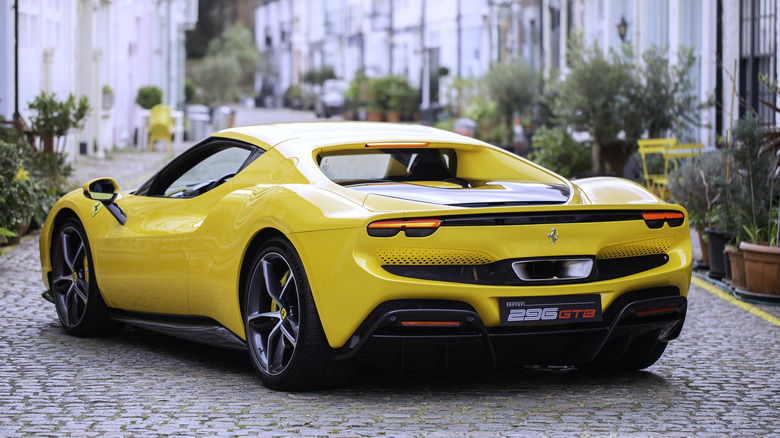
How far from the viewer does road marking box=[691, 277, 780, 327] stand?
8039 mm

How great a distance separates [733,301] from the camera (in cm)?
880

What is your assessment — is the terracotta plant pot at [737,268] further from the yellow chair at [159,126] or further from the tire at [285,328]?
the yellow chair at [159,126]

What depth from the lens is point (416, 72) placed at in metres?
52.2

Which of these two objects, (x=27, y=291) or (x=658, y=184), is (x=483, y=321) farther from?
(x=658, y=184)

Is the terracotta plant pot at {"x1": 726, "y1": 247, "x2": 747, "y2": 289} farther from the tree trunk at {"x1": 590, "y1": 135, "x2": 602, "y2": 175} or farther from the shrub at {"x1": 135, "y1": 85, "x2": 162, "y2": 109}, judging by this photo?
the shrub at {"x1": 135, "y1": 85, "x2": 162, "y2": 109}

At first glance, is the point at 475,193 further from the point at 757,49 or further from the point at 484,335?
the point at 757,49

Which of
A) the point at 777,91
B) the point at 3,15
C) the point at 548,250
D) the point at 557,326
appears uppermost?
the point at 3,15

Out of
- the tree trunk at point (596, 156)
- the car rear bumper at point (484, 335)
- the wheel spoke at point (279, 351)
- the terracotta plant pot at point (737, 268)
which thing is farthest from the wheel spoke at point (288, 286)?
the tree trunk at point (596, 156)

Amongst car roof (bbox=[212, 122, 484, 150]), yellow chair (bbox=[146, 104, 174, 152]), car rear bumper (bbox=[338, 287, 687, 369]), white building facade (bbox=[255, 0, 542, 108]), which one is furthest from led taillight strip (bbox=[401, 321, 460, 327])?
white building facade (bbox=[255, 0, 542, 108])

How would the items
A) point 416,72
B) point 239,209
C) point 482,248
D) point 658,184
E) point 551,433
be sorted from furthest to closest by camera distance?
point 416,72 → point 658,184 → point 239,209 → point 482,248 → point 551,433

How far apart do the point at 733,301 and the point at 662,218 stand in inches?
141

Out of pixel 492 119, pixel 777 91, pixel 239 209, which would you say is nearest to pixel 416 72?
pixel 492 119

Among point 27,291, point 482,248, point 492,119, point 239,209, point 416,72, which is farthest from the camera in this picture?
point 416,72

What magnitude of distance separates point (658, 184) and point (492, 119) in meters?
11.8
